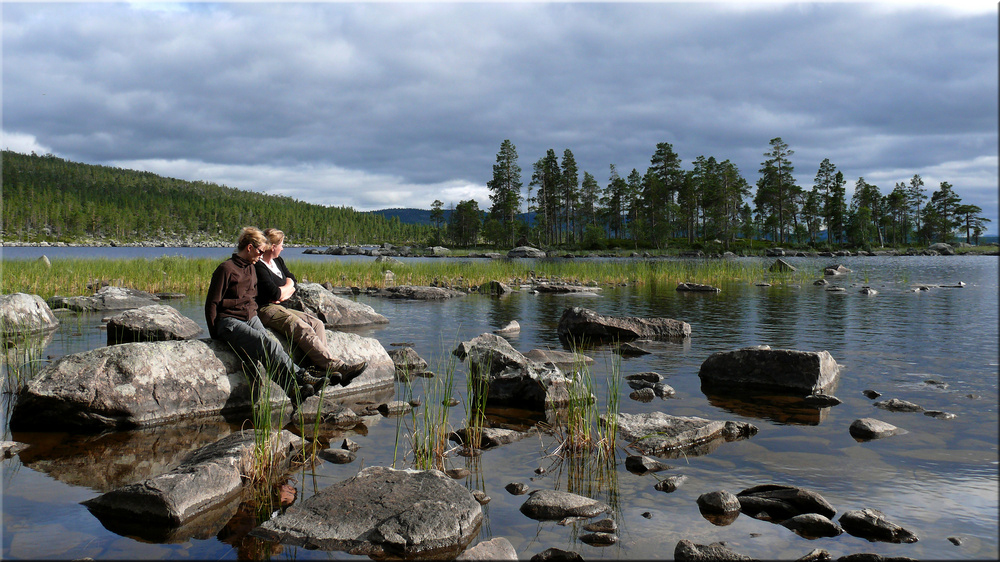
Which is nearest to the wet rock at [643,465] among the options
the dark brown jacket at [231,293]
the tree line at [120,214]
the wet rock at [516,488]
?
the wet rock at [516,488]

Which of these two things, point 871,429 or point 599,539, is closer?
point 599,539

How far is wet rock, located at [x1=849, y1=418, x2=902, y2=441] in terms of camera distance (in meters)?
6.65

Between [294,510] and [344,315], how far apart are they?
1228 cm

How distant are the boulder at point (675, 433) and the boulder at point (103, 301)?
17.6 meters

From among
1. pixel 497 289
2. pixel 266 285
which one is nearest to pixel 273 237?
pixel 266 285

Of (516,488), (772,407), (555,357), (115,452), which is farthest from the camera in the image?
(555,357)

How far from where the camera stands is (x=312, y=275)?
29.8 metres

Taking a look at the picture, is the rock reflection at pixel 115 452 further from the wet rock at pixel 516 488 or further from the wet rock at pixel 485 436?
the wet rock at pixel 516 488

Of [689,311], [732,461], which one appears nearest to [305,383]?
[732,461]

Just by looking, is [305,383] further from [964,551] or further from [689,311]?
[689,311]

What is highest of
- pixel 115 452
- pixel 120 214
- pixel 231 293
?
pixel 120 214

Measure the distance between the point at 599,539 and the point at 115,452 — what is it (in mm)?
5169

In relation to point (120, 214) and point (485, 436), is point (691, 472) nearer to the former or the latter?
point (485, 436)

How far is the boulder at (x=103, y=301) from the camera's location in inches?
683
